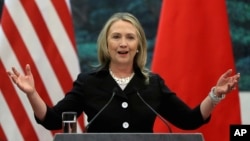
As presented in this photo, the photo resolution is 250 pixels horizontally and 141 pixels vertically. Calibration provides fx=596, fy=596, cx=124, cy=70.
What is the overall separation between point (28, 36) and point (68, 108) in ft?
4.10

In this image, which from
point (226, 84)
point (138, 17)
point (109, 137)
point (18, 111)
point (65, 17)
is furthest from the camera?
point (138, 17)

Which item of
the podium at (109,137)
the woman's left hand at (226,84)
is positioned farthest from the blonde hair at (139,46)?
the podium at (109,137)

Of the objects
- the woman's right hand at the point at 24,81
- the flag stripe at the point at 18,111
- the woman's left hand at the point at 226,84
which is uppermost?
the woman's right hand at the point at 24,81

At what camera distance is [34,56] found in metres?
4.04

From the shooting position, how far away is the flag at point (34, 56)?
3996 mm

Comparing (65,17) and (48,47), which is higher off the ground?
(65,17)

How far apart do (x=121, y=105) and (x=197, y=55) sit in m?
1.30

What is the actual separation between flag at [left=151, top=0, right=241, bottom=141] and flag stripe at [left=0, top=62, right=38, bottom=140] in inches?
33.4

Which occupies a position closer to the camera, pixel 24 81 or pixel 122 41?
pixel 24 81

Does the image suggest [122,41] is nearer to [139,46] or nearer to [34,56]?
[139,46]

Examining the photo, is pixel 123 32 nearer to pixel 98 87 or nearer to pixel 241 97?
pixel 98 87

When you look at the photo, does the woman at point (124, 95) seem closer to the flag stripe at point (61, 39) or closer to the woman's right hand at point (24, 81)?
the woman's right hand at point (24, 81)

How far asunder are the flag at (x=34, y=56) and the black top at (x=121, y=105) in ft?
3.49

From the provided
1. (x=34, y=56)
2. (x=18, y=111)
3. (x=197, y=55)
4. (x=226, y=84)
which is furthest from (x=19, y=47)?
(x=226, y=84)
